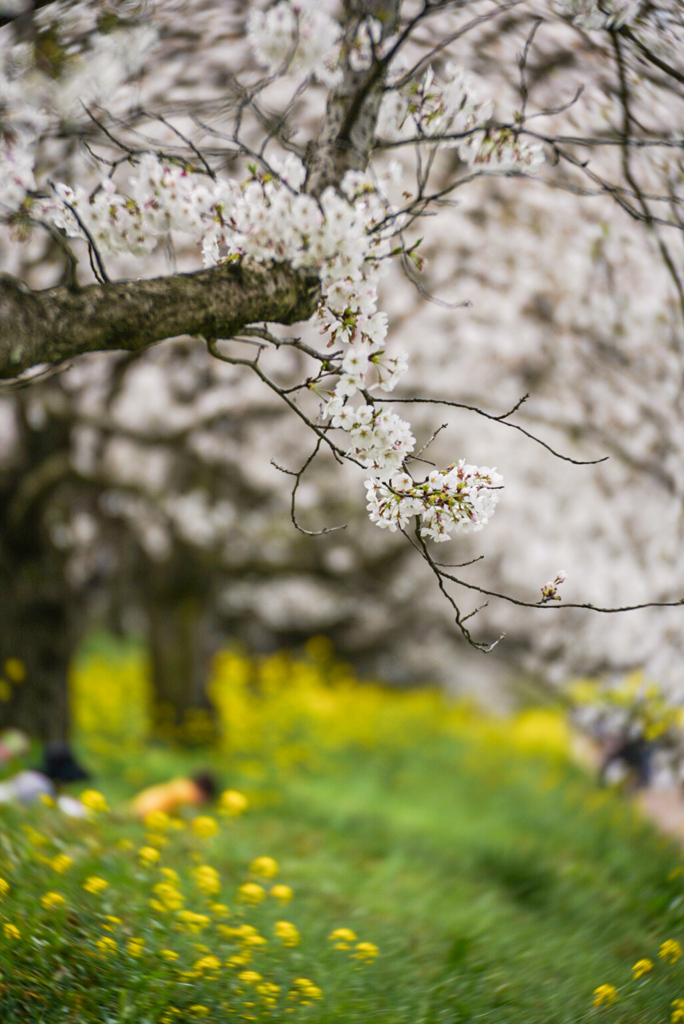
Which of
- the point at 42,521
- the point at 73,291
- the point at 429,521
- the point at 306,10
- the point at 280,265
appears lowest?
the point at 429,521

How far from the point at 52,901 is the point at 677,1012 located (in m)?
1.95

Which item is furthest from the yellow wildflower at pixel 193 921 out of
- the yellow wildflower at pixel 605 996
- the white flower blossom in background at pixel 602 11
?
the white flower blossom in background at pixel 602 11

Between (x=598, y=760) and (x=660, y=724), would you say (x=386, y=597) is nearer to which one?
(x=598, y=760)

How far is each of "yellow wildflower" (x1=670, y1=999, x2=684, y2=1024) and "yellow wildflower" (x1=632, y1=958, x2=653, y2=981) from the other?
18 centimetres

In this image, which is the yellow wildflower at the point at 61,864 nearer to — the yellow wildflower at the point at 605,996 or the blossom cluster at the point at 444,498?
the blossom cluster at the point at 444,498

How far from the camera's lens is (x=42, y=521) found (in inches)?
187

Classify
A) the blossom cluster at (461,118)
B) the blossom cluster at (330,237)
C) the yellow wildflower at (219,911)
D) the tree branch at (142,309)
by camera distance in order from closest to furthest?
the tree branch at (142,309) → the blossom cluster at (330,237) → the blossom cluster at (461,118) → the yellow wildflower at (219,911)

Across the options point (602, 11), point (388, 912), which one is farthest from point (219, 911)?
point (602, 11)

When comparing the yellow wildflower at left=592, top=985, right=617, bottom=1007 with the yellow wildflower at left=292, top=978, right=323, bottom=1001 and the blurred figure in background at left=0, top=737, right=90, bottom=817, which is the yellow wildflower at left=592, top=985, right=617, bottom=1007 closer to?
the yellow wildflower at left=292, top=978, right=323, bottom=1001

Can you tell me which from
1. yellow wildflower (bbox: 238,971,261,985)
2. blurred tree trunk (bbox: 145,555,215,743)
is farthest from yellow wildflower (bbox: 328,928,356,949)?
blurred tree trunk (bbox: 145,555,215,743)

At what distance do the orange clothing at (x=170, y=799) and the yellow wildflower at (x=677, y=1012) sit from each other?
2.90 meters

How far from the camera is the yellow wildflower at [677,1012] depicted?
77.2 inches

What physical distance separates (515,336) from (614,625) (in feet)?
6.67

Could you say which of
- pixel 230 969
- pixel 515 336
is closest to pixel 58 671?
pixel 230 969
